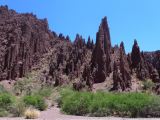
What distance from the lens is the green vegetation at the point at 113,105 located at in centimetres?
3950

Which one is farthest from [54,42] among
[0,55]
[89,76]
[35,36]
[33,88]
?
[89,76]

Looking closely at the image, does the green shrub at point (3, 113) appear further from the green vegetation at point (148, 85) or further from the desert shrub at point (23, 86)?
the desert shrub at point (23, 86)

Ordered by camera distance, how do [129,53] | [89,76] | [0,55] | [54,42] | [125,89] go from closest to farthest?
1. [125,89]
2. [89,76]
3. [129,53]
4. [0,55]
5. [54,42]

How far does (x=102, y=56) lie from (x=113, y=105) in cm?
3886

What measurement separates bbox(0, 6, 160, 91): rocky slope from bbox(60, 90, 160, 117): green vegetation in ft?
82.6

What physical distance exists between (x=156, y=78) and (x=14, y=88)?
1137 inches

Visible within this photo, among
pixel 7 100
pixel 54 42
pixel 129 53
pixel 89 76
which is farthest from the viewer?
pixel 54 42

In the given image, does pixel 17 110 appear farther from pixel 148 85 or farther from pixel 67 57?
pixel 67 57

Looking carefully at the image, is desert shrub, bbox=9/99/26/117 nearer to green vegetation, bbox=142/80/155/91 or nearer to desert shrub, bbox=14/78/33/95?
green vegetation, bbox=142/80/155/91


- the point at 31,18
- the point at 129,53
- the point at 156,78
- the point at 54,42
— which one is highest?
the point at 31,18

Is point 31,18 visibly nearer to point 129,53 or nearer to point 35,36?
point 35,36

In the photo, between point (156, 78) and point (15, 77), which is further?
point (15, 77)

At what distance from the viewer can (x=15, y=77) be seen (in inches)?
3716

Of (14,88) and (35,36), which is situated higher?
(35,36)
